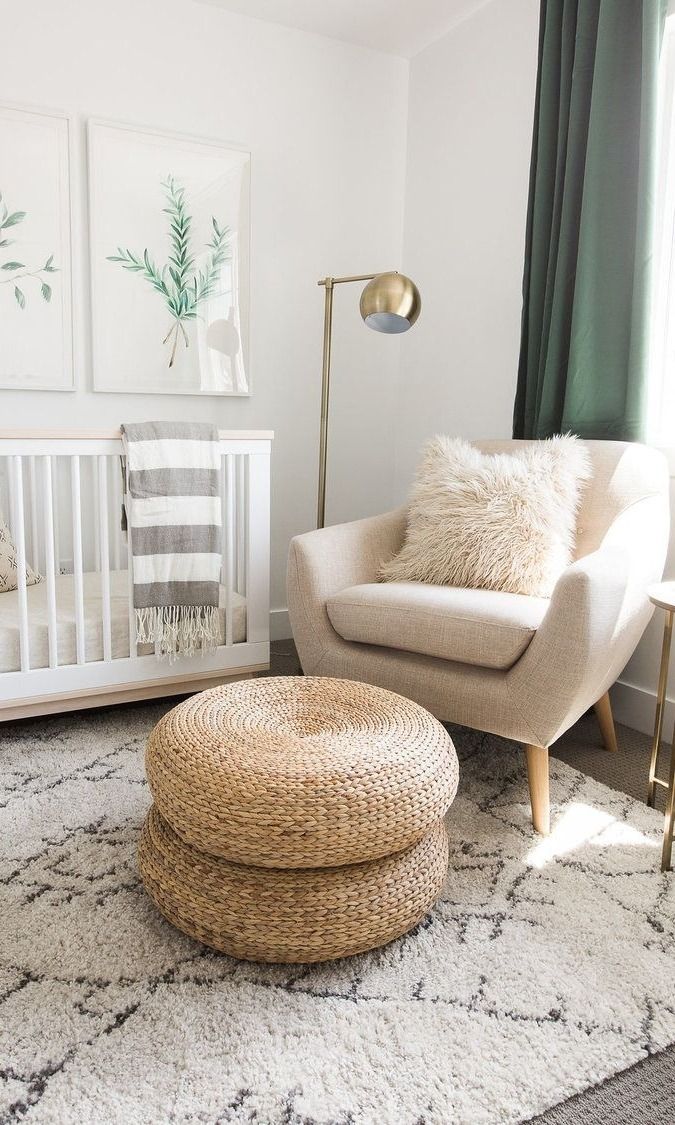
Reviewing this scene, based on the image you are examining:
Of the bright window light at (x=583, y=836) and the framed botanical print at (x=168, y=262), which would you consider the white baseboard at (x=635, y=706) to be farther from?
the framed botanical print at (x=168, y=262)

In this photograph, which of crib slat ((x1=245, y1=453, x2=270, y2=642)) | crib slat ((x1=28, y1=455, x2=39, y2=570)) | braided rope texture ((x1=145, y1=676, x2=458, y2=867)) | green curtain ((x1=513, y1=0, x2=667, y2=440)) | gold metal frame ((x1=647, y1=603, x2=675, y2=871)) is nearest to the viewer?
braided rope texture ((x1=145, y1=676, x2=458, y2=867))

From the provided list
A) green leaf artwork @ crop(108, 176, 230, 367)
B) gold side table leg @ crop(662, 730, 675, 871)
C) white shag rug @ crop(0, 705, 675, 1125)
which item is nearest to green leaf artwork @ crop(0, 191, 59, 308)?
green leaf artwork @ crop(108, 176, 230, 367)

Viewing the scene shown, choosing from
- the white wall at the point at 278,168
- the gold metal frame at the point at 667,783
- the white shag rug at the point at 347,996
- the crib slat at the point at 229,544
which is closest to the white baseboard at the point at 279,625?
the white wall at the point at 278,168

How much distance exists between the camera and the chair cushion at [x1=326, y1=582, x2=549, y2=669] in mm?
1758

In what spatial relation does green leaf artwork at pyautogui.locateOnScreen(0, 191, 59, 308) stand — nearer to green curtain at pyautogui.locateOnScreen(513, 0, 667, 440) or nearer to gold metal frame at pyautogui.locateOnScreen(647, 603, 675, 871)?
green curtain at pyautogui.locateOnScreen(513, 0, 667, 440)

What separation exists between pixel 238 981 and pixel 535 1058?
46cm

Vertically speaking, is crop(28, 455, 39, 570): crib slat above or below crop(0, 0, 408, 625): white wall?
below

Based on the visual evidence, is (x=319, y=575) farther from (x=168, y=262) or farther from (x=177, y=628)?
(x=168, y=262)

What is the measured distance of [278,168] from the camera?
3104 mm

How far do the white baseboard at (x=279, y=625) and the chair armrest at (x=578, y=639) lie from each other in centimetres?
172

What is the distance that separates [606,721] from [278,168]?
2.34 m

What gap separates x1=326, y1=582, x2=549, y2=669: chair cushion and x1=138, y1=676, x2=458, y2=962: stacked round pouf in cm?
40

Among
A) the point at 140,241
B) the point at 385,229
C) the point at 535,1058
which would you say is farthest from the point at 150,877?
the point at 385,229

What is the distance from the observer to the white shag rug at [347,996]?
42.0 inches
